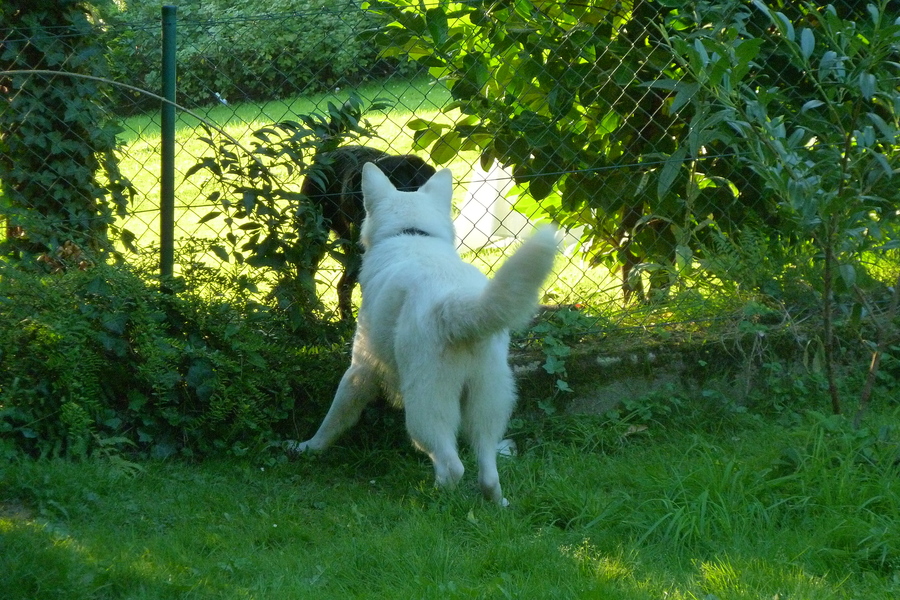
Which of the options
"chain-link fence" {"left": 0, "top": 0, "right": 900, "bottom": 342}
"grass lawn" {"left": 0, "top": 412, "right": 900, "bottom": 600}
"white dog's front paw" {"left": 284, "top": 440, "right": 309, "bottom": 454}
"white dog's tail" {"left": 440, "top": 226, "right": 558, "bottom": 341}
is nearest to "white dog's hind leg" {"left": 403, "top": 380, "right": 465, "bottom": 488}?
"grass lawn" {"left": 0, "top": 412, "right": 900, "bottom": 600}

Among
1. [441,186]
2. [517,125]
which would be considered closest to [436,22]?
[517,125]

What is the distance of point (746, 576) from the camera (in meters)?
2.60

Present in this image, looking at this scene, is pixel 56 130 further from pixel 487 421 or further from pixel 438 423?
pixel 487 421

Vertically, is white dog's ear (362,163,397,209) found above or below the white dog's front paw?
above

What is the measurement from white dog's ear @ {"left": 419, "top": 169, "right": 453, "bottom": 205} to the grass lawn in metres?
1.25

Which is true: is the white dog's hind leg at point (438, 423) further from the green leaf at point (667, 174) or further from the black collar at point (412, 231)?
the green leaf at point (667, 174)

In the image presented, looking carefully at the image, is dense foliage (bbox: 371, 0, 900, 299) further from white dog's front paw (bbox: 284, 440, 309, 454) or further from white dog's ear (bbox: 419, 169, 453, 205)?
white dog's front paw (bbox: 284, 440, 309, 454)

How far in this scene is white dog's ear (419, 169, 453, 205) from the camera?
13.8 feet

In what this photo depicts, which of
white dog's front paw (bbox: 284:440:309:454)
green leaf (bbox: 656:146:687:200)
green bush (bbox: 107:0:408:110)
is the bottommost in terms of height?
white dog's front paw (bbox: 284:440:309:454)

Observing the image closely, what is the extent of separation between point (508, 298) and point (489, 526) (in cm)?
80

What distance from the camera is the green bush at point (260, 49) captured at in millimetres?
4203

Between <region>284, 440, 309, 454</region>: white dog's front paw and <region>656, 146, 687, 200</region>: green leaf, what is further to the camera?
<region>656, 146, 687, 200</region>: green leaf

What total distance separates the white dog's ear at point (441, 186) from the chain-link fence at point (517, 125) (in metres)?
0.18

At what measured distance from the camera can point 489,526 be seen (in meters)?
3.07
